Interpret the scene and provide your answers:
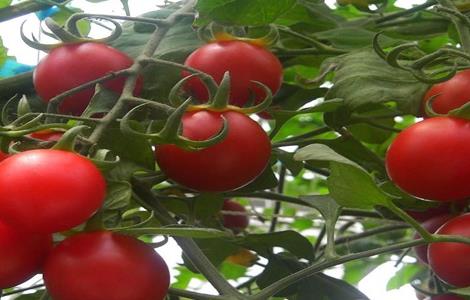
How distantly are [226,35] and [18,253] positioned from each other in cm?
25

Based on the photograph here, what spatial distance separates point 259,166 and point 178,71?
0.11 meters

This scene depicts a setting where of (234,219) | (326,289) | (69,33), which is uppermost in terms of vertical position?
(69,33)

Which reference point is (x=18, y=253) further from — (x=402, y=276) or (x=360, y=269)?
(x=402, y=276)

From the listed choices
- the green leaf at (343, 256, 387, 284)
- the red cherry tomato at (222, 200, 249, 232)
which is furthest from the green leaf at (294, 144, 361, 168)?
the green leaf at (343, 256, 387, 284)

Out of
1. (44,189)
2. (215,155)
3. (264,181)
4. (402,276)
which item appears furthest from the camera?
(402,276)

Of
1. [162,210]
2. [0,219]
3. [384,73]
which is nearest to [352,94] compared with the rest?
[384,73]

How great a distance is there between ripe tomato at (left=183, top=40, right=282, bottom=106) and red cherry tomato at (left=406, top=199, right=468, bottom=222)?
168mm

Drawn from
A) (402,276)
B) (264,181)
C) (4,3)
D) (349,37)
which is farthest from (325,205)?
(402,276)

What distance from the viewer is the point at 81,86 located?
56cm

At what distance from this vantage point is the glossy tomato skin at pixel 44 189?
441 millimetres

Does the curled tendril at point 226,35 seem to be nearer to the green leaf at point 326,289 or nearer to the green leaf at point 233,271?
the green leaf at point 326,289

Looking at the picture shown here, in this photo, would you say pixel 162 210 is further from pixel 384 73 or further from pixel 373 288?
pixel 373 288

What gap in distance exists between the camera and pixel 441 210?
2.25 feet

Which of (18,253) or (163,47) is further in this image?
(163,47)
